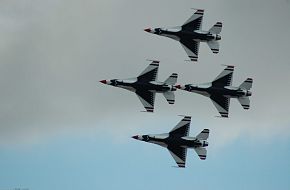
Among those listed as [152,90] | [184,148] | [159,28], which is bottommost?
[184,148]

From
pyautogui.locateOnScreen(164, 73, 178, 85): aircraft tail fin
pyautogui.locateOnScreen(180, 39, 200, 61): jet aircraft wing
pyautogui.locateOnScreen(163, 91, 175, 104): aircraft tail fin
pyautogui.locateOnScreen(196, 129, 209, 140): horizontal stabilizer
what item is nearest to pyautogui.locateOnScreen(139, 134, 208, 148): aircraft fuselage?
pyautogui.locateOnScreen(196, 129, 209, 140): horizontal stabilizer

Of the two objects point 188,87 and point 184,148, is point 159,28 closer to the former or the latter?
point 188,87

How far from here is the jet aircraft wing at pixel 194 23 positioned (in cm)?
19000

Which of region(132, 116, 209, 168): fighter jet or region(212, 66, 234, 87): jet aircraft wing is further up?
region(212, 66, 234, 87): jet aircraft wing

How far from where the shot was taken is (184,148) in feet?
616

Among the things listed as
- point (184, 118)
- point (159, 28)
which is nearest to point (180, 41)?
point (159, 28)

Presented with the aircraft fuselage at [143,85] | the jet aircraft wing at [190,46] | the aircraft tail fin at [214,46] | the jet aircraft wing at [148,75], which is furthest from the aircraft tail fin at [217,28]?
the aircraft fuselage at [143,85]

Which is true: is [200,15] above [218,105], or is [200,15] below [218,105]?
above

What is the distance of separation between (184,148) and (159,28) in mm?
27243

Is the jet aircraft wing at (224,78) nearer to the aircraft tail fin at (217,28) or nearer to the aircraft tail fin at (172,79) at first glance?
the aircraft tail fin at (217,28)

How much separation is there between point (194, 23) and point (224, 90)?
16.7 metres

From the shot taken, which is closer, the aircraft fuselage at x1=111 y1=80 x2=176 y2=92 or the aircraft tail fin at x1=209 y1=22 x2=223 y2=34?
the aircraft fuselage at x1=111 y1=80 x2=176 y2=92

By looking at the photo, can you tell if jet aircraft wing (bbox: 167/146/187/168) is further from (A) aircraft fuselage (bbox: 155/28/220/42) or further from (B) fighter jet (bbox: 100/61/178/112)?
(A) aircraft fuselage (bbox: 155/28/220/42)

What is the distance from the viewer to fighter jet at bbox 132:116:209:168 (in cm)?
18488
